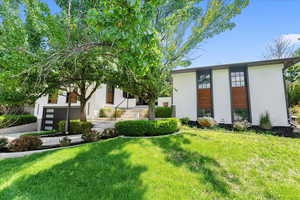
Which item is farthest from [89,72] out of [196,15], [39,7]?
[196,15]

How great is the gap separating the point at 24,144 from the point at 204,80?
42.3 feet

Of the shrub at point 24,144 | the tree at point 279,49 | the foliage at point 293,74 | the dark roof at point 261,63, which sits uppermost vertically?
the tree at point 279,49

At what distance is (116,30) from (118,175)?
318cm

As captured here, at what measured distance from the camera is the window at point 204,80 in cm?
1177

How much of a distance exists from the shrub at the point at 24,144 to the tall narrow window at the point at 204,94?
11.5 m

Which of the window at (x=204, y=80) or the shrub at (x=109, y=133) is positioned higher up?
the window at (x=204, y=80)

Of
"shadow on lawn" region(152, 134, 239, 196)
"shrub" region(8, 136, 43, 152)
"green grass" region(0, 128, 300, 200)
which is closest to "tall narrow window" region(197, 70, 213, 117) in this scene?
"green grass" region(0, 128, 300, 200)

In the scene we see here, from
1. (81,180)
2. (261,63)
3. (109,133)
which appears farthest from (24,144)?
(261,63)

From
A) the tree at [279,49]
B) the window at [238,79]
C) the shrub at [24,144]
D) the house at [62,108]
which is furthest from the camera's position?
the tree at [279,49]

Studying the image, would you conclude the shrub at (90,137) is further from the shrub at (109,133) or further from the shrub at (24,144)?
the shrub at (24,144)

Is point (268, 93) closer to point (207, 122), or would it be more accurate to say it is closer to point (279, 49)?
point (207, 122)

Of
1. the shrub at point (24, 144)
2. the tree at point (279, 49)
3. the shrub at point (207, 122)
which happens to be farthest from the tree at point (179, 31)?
the tree at point (279, 49)

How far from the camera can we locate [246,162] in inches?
150

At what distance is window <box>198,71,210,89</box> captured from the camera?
11766mm
